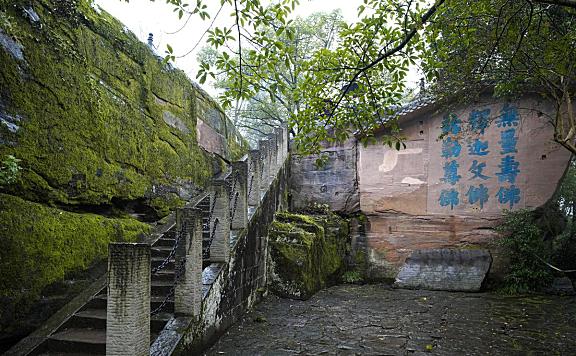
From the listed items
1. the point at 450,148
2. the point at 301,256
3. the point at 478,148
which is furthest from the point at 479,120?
the point at 301,256

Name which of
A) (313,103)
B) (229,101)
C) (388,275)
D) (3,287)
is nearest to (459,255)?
(388,275)

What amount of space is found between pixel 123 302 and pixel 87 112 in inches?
119

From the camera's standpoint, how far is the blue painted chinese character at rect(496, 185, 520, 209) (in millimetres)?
8953

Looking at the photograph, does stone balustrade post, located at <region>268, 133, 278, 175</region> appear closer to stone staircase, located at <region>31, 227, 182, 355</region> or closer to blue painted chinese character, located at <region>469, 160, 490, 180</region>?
stone staircase, located at <region>31, 227, 182, 355</region>

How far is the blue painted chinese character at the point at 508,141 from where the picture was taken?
9070 millimetres

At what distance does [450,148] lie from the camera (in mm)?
9727

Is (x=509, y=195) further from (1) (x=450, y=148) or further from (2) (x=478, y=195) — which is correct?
(1) (x=450, y=148)

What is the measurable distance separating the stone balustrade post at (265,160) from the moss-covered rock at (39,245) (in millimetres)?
3772

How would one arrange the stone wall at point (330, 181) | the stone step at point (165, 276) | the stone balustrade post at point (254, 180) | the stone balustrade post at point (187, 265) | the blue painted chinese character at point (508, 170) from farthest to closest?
the stone wall at point (330, 181) → the blue painted chinese character at point (508, 170) → the stone balustrade post at point (254, 180) → the stone step at point (165, 276) → the stone balustrade post at point (187, 265)

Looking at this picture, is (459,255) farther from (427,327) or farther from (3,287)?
(3,287)

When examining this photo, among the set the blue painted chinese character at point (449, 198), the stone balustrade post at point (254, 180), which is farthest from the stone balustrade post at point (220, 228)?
the blue painted chinese character at point (449, 198)

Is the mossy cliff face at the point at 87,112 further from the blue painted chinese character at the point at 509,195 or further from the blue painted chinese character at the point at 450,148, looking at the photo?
the blue painted chinese character at the point at 509,195

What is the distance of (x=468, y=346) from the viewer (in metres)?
4.94

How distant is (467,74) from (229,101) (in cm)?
458
